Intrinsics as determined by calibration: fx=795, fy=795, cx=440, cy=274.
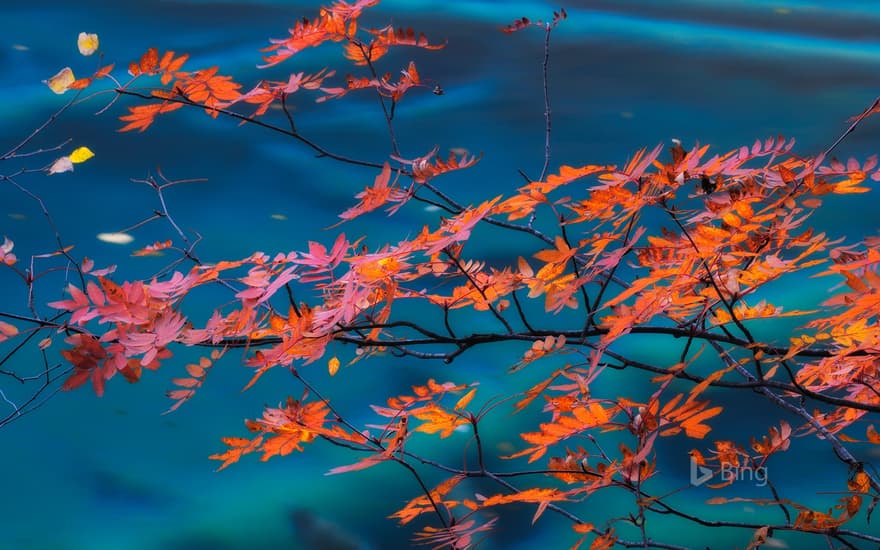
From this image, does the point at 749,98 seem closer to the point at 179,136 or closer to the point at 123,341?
the point at 179,136

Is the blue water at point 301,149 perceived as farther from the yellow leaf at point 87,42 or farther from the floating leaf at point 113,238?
the yellow leaf at point 87,42

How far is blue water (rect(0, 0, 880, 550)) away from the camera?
273 cm

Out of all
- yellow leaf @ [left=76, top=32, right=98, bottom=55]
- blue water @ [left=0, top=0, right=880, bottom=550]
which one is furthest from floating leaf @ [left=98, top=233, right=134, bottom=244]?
yellow leaf @ [left=76, top=32, right=98, bottom=55]

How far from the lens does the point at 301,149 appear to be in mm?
3830

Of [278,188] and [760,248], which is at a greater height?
[760,248]

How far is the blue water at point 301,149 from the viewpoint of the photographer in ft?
8.97

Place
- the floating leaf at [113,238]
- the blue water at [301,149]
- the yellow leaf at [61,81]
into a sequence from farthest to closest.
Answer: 1. the floating leaf at [113,238]
2. the blue water at [301,149]
3. the yellow leaf at [61,81]

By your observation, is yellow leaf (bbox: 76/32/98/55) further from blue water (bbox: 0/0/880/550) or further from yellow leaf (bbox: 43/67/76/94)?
A: blue water (bbox: 0/0/880/550)

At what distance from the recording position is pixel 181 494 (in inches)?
108

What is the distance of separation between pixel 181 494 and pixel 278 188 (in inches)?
58.3

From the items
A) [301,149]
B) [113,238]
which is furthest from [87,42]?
[301,149]

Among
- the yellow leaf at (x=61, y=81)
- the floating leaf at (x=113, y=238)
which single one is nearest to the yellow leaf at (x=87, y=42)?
the yellow leaf at (x=61, y=81)

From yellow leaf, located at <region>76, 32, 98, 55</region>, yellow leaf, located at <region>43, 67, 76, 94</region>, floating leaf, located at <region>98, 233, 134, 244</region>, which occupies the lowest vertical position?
floating leaf, located at <region>98, 233, 134, 244</region>

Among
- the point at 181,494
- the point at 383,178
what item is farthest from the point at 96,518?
the point at 383,178
